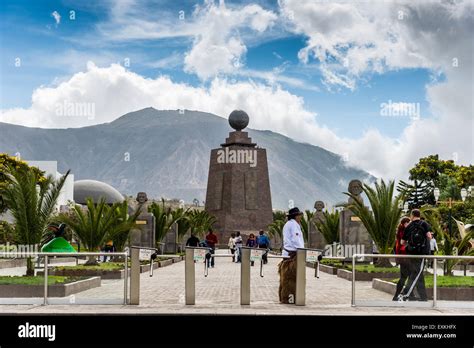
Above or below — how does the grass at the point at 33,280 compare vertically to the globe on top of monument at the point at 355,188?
below

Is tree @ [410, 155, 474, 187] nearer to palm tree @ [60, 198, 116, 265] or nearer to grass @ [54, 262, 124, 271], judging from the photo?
palm tree @ [60, 198, 116, 265]

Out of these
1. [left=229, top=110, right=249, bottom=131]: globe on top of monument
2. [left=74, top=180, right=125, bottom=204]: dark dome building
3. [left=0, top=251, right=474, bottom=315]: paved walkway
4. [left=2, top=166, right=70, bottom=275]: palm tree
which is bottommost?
[left=0, top=251, right=474, bottom=315]: paved walkway

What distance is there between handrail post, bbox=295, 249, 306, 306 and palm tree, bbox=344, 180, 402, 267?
34.0 ft

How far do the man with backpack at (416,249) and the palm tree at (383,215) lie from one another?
9314 mm

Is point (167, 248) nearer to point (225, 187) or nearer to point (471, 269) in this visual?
point (471, 269)

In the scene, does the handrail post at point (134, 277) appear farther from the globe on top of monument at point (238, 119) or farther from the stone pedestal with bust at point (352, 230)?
the globe on top of monument at point (238, 119)

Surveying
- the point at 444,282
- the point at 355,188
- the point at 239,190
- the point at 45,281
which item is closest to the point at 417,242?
the point at 444,282

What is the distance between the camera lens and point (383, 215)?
959 inches

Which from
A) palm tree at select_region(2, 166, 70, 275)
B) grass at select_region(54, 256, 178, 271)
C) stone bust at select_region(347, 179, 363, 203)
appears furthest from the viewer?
stone bust at select_region(347, 179, 363, 203)

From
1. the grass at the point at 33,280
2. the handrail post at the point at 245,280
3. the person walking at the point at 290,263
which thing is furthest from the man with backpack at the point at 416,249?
the grass at the point at 33,280

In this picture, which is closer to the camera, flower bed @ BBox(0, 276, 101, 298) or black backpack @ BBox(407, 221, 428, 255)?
flower bed @ BBox(0, 276, 101, 298)

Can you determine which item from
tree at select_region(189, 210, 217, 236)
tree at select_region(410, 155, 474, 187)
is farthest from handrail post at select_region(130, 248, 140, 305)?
tree at select_region(410, 155, 474, 187)

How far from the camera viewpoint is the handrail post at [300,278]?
14.0 metres

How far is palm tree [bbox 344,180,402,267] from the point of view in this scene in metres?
24.2
